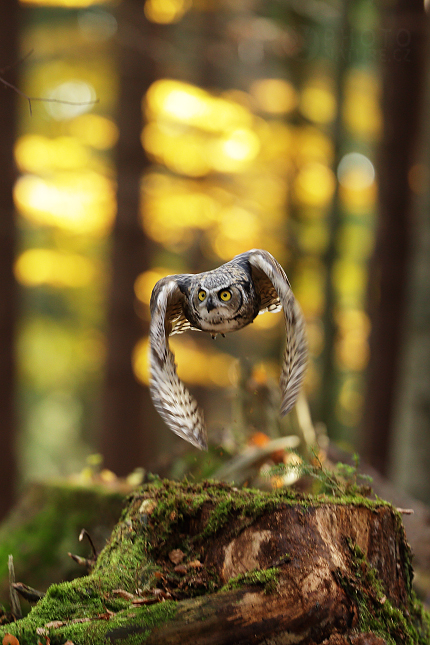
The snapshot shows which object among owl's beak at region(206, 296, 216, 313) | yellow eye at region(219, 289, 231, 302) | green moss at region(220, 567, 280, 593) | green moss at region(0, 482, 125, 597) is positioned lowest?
green moss at region(0, 482, 125, 597)

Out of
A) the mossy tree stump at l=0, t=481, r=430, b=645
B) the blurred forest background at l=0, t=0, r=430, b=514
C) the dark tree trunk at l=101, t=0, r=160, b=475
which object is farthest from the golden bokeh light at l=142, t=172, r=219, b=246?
the mossy tree stump at l=0, t=481, r=430, b=645

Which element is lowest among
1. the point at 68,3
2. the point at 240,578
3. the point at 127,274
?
the point at 240,578

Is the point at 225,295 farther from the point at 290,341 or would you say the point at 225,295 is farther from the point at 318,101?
the point at 318,101

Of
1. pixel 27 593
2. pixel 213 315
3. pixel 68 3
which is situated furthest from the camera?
pixel 68 3

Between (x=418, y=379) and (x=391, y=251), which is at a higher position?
(x=391, y=251)

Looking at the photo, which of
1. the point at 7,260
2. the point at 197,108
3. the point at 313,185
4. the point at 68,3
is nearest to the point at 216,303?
the point at 7,260

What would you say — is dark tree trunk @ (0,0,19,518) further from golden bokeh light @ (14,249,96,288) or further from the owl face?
the owl face
